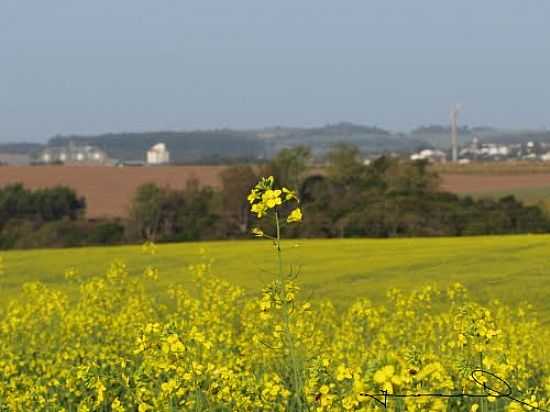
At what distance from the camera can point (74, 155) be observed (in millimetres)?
191250

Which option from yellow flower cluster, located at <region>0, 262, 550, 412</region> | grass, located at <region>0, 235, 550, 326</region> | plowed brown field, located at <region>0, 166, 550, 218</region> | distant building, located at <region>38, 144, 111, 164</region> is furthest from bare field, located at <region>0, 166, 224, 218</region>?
distant building, located at <region>38, 144, 111, 164</region>

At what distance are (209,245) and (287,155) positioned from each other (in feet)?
121

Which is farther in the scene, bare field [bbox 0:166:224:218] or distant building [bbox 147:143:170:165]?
distant building [bbox 147:143:170:165]

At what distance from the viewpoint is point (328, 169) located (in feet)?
226

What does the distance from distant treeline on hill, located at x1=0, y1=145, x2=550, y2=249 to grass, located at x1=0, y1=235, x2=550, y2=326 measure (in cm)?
1629

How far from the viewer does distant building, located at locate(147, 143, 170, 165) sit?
557ft

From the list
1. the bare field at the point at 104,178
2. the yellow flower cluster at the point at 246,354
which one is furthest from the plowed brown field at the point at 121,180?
the yellow flower cluster at the point at 246,354

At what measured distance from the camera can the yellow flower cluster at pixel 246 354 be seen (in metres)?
5.61

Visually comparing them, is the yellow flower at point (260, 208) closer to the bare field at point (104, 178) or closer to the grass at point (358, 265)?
the grass at point (358, 265)

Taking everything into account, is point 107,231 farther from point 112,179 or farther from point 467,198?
point 112,179

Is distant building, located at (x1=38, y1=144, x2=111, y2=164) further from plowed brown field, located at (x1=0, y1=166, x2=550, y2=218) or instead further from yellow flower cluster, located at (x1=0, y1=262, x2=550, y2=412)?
yellow flower cluster, located at (x1=0, y1=262, x2=550, y2=412)

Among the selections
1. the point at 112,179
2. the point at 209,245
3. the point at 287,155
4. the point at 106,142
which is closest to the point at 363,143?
the point at 106,142

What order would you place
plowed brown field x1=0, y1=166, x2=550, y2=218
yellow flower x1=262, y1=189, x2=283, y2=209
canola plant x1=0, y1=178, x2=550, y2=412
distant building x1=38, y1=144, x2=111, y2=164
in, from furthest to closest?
distant building x1=38, y1=144, x2=111, y2=164 → plowed brown field x1=0, y1=166, x2=550, y2=218 → canola plant x1=0, y1=178, x2=550, y2=412 → yellow flower x1=262, y1=189, x2=283, y2=209

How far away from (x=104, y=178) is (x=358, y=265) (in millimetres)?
76635
